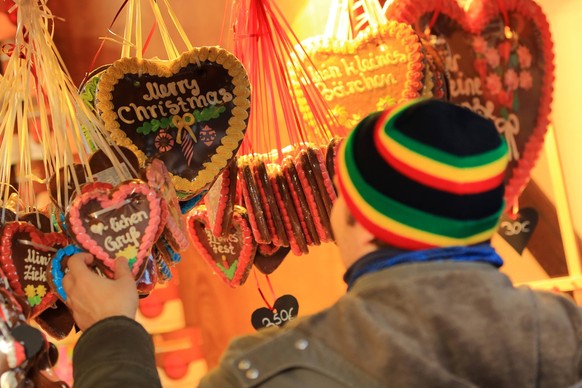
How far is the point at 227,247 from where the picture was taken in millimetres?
1581

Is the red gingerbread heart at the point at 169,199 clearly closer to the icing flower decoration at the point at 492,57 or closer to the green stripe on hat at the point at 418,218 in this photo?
the green stripe on hat at the point at 418,218

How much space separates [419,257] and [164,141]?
0.59 meters

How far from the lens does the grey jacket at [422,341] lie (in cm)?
83

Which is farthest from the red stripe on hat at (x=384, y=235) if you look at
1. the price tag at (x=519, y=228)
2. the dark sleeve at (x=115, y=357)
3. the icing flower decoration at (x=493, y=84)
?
the price tag at (x=519, y=228)

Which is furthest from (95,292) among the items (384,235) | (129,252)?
(384,235)

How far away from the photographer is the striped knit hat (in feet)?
2.83

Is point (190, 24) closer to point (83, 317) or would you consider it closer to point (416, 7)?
point (416, 7)

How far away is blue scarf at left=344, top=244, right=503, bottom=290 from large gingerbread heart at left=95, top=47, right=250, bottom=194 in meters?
0.49

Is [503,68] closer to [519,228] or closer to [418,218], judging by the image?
[519,228]

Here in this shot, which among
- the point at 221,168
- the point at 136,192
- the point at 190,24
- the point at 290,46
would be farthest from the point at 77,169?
the point at 190,24

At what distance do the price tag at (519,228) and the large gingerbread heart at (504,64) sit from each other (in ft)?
1.19

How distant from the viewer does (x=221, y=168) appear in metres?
1.35

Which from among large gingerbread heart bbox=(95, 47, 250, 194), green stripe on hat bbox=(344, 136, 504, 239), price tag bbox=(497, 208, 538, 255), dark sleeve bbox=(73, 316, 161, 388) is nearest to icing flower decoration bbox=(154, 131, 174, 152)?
large gingerbread heart bbox=(95, 47, 250, 194)

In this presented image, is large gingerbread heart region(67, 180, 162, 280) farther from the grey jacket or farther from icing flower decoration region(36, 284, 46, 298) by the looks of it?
the grey jacket
